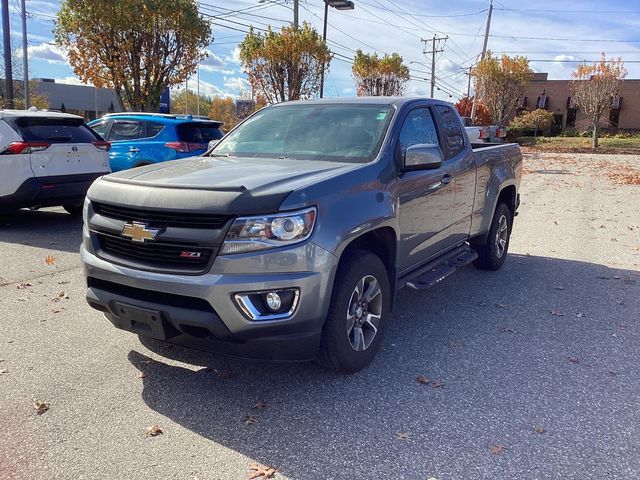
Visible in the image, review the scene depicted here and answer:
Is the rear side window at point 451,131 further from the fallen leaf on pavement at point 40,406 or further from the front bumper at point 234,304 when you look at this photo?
the fallen leaf on pavement at point 40,406

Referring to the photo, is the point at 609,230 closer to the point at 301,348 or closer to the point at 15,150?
the point at 301,348

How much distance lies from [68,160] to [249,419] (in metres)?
6.79

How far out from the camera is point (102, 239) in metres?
3.65

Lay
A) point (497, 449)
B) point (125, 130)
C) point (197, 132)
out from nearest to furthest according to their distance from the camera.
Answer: point (497, 449) < point (197, 132) < point (125, 130)

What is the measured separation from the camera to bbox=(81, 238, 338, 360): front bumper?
3.08 m

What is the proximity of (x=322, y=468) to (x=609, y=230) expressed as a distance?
28.8ft

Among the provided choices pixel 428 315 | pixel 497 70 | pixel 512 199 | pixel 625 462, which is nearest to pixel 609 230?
pixel 512 199

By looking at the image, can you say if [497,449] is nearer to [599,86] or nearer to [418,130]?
[418,130]

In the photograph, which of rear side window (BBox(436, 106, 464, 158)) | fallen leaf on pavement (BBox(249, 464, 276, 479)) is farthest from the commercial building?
fallen leaf on pavement (BBox(249, 464, 276, 479))

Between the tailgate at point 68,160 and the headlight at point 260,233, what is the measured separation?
640 centimetres

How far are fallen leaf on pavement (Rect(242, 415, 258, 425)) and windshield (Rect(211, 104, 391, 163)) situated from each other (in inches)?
75.6

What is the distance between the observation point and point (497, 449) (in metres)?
3.04

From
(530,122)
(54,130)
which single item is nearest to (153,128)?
(54,130)

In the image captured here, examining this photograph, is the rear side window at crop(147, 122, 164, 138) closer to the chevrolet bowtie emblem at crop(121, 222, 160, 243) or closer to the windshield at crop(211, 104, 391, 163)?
the windshield at crop(211, 104, 391, 163)
